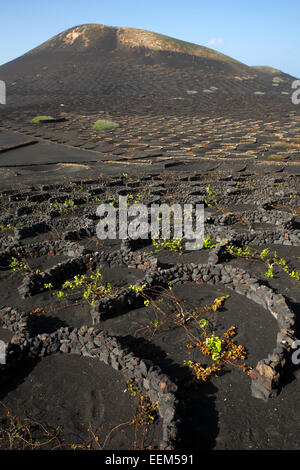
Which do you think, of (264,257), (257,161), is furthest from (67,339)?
(257,161)

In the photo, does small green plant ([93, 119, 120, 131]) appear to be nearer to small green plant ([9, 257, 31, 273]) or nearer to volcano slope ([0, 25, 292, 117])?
volcano slope ([0, 25, 292, 117])

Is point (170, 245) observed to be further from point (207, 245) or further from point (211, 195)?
point (211, 195)

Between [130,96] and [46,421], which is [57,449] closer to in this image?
[46,421]
